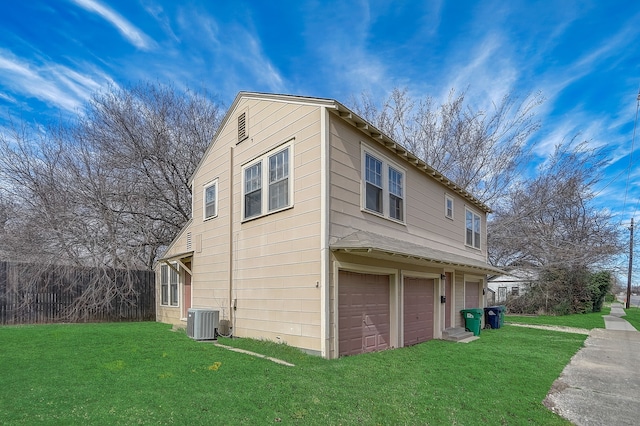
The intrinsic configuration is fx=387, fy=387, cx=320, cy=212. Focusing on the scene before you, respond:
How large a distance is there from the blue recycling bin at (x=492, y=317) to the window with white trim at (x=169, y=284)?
11.9 m

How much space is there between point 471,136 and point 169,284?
18952 millimetres

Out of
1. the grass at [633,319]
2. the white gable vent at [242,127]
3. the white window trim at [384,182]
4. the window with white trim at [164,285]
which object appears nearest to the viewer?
the white window trim at [384,182]

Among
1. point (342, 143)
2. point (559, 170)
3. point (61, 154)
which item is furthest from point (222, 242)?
point (559, 170)

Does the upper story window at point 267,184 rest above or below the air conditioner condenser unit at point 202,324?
above

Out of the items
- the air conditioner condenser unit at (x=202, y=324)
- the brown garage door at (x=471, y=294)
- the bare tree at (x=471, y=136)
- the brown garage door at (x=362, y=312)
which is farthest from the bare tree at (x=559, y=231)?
the air conditioner condenser unit at (x=202, y=324)

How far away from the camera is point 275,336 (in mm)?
8633

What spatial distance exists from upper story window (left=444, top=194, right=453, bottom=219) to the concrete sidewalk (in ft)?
18.0

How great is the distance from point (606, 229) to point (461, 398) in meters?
24.9

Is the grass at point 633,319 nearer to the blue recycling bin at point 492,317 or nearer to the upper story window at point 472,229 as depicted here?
the blue recycling bin at point 492,317

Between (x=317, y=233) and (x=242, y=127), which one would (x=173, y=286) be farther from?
(x=317, y=233)

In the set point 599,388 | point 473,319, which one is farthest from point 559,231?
point 599,388

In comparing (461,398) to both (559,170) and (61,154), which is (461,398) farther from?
(559,170)

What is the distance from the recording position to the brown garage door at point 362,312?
7855 millimetres

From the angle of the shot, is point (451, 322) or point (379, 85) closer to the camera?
point (451, 322)
